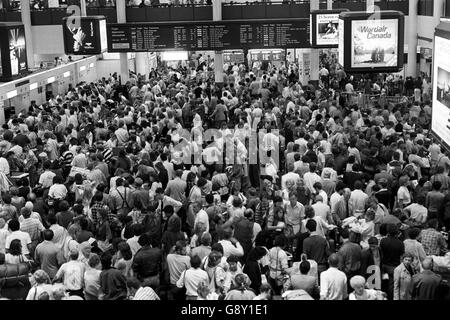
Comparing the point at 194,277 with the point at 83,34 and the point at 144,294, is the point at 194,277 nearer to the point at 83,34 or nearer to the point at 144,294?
the point at 144,294

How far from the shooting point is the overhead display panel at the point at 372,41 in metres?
16.5

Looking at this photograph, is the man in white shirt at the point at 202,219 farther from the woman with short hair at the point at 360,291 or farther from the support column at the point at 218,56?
the support column at the point at 218,56

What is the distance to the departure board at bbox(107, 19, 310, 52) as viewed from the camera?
25016 millimetres

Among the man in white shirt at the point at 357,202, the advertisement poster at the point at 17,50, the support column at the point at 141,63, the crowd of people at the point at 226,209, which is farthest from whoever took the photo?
the support column at the point at 141,63

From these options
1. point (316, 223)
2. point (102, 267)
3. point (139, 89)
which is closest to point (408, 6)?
point (139, 89)

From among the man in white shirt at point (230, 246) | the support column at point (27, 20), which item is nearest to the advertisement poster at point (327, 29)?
the support column at point (27, 20)

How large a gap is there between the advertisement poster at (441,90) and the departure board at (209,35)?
13515 millimetres

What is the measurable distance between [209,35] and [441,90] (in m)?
14.9

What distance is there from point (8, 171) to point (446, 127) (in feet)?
26.3

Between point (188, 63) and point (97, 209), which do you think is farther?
point (188, 63)

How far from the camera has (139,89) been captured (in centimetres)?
2519

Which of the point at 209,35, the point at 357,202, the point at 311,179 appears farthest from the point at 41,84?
the point at 357,202

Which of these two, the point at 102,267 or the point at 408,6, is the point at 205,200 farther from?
the point at 408,6

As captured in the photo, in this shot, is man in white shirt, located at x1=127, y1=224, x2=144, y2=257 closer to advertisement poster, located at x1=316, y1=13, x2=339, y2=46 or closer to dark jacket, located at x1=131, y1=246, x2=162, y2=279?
dark jacket, located at x1=131, y1=246, x2=162, y2=279
